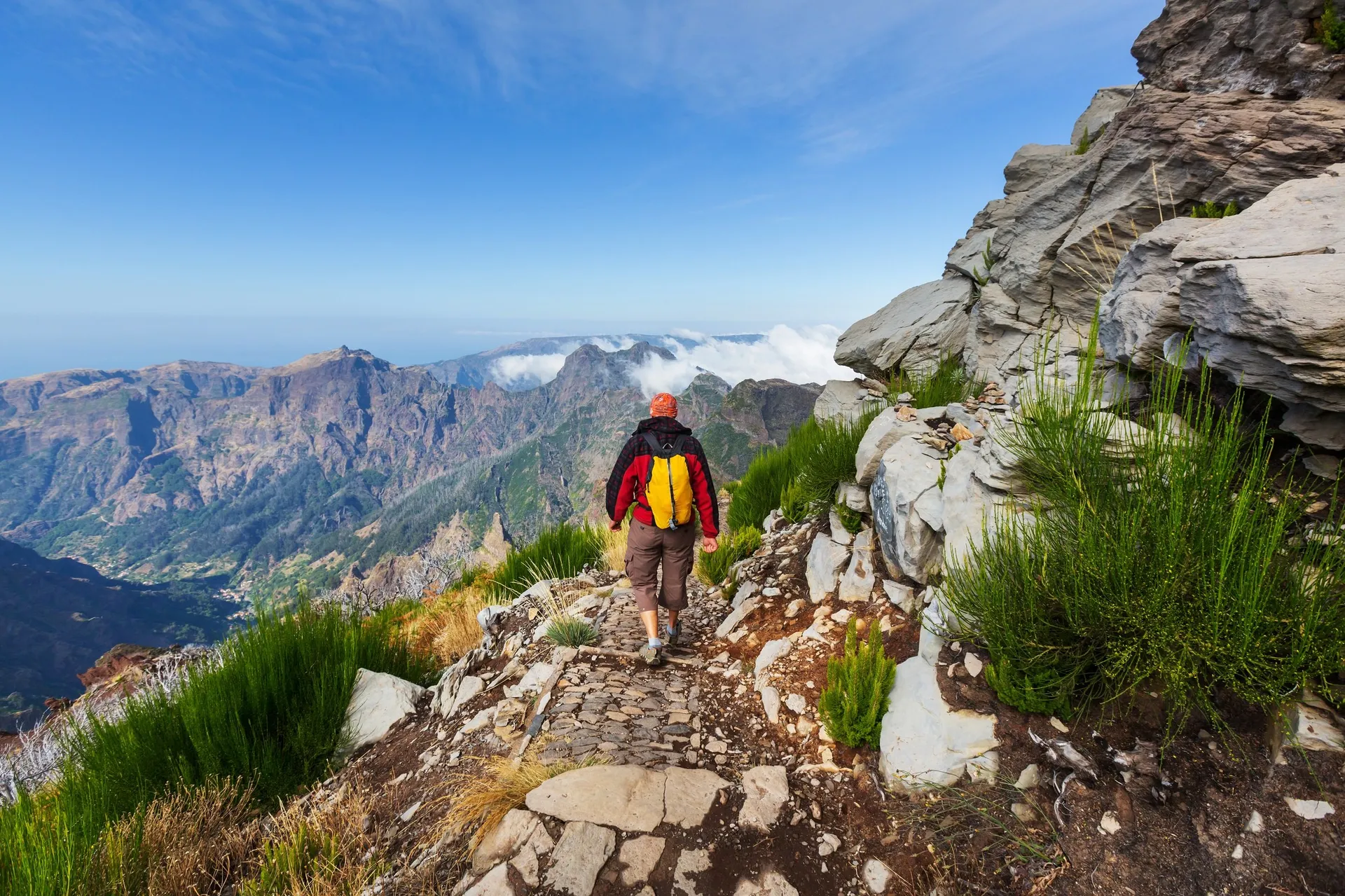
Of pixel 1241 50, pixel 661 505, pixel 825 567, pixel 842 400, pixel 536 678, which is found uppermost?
pixel 1241 50

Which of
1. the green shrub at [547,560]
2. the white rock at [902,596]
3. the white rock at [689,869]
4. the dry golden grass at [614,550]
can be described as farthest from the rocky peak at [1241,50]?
the green shrub at [547,560]

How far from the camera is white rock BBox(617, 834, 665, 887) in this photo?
125 inches

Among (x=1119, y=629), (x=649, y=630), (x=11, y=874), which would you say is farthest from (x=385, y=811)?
(x=1119, y=629)

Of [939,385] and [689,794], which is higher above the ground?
[939,385]

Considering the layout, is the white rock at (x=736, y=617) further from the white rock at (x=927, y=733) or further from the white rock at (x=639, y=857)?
the white rock at (x=639, y=857)

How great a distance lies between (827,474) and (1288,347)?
453 cm

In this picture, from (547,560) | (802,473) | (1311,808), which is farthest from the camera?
(547,560)

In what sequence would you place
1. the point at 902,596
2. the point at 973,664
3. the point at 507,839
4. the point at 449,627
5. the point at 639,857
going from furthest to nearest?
the point at 449,627, the point at 902,596, the point at 973,664, the point at 507,839, the point at 639,857

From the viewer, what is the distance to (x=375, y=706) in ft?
18.8

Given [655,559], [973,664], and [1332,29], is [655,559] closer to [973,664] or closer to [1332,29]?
[973,664]

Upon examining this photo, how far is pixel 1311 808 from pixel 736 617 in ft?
15.5

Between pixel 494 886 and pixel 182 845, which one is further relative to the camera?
pixel 182 845

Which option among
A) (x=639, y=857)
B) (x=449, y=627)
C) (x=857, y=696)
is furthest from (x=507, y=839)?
(x=449, y=627)

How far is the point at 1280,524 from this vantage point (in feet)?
8.64
